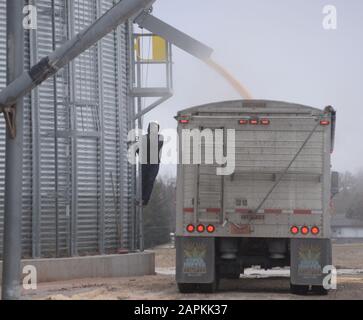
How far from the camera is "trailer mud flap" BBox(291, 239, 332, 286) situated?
53.7ft

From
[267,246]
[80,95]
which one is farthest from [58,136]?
[267,246]

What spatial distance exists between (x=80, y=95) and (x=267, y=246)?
7.35m

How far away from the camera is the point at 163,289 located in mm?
18281

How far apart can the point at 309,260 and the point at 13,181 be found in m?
6.13

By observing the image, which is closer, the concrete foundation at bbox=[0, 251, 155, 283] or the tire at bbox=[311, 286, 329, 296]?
the tire at bbox=[311, 286, 329, 296]

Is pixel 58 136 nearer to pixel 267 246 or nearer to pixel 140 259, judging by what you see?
pixel 140 259

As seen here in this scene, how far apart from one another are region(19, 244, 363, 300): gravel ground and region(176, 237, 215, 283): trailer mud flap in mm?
329

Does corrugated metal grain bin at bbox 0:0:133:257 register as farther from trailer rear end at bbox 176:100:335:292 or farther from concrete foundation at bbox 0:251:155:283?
trailer rear end at bbox 176:100:335:292

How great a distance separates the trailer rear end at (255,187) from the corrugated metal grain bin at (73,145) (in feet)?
18.9

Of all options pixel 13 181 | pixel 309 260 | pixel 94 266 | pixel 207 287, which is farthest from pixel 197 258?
pixel 94 266

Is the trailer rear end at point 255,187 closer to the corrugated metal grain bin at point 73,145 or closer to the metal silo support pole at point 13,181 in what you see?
the metal silo support pole at point 13,181

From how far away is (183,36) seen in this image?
25.2 metres

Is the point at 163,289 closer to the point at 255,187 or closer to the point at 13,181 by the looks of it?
the point at 255,187

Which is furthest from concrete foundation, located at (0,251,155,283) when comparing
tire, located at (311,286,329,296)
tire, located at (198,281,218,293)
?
tire, located at (311,286,329,296)
